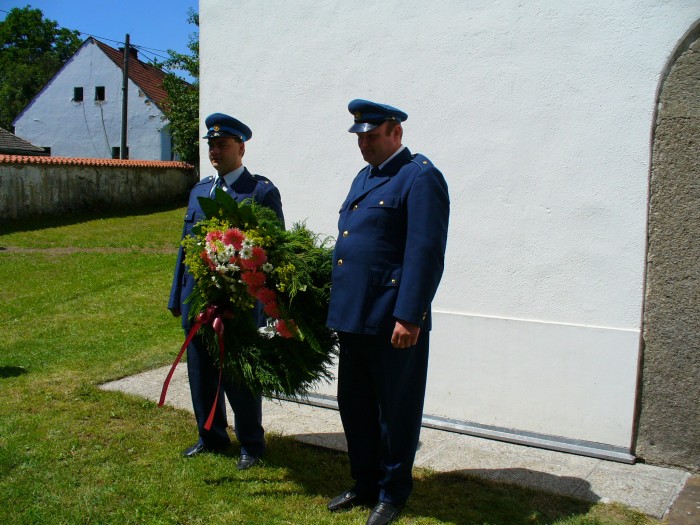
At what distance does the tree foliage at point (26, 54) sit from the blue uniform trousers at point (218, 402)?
53.7 metres

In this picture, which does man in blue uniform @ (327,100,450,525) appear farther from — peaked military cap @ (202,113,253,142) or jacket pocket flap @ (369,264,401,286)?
peaked military cap @ (202,113,253,142)

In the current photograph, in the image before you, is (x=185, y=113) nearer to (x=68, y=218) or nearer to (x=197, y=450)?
(x=68, y=218)

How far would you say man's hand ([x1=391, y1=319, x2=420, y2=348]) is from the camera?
324cm

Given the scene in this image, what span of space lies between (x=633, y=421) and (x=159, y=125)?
109 ft

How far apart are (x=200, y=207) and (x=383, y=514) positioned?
199cm

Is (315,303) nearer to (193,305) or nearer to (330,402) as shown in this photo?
(193,305)

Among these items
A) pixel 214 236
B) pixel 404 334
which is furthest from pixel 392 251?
pixel 214 236

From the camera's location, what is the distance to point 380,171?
3.57 metres

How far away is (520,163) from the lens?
4.59m

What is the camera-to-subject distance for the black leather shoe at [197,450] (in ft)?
14.2

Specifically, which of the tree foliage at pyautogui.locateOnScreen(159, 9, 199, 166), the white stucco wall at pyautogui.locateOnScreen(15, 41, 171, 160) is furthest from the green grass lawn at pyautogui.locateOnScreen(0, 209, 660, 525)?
the white stucco wall at pyautogui.locateOnScreen(15, 41, 171, 160)

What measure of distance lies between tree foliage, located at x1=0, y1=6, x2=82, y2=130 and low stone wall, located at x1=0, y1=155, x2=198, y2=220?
107ft

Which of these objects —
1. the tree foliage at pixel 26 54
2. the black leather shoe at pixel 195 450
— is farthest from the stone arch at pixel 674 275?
the tree foliage at pixel 26 54

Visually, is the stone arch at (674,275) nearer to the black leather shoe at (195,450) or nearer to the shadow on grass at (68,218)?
the black leather shoe at (195,450)
